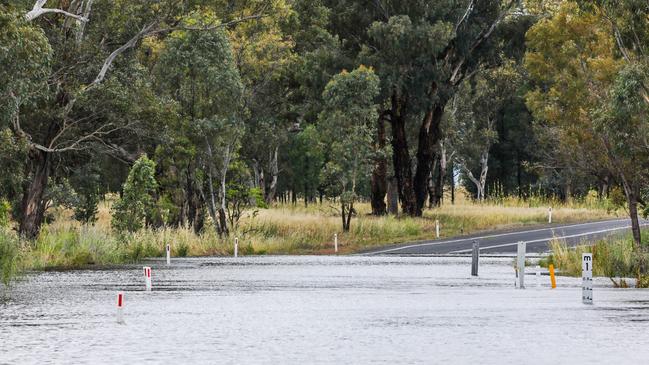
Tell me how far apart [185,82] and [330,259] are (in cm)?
1065

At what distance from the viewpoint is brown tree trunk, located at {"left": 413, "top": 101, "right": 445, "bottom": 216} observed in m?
68.6

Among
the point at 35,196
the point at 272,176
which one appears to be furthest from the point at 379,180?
the point at 272,176

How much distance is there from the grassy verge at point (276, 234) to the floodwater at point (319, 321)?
5.33 metres

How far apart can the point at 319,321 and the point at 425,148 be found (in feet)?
164

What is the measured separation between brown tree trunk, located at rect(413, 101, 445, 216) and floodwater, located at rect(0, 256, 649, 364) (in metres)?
35.3

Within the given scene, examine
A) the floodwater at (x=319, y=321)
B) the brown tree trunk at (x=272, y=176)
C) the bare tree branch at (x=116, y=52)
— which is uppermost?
the bare tree branch at (x=116, y=52)

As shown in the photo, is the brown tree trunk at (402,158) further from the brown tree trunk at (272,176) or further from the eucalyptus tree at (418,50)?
the brown tree trunk at (272,176)

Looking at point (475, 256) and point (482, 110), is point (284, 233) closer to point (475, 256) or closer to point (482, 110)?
point (475, 256)

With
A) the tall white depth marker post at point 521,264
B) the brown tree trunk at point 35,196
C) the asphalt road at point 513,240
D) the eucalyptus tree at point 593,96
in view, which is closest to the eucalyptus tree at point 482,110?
the asphalt road at point 513,240

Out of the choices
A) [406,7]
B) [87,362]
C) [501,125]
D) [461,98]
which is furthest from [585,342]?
[501,125]

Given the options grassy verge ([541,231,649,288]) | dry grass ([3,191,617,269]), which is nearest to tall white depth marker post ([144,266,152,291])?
dry grass ([3,191,617,269])

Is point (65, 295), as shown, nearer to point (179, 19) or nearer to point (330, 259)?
point (330, 259)

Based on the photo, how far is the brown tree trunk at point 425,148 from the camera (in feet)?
225

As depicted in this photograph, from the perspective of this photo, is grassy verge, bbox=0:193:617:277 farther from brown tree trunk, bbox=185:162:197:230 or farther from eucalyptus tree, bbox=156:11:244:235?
eucalyptus tree, bbox=156:11:244:235
